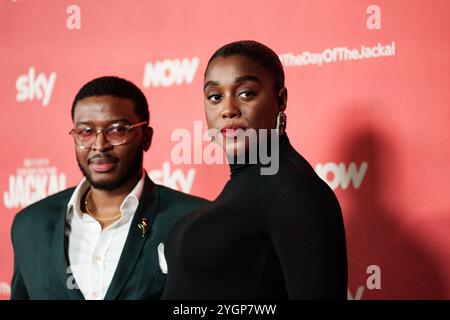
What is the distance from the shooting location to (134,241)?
163cm

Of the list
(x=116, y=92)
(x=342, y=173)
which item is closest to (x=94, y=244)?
(x=116, y=92)

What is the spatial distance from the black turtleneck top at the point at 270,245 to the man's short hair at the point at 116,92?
527 millimetres

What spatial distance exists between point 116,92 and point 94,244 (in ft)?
1.27

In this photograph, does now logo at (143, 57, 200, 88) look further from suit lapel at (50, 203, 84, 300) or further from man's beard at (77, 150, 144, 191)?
suit lapel at (50, 203, 84, 300)

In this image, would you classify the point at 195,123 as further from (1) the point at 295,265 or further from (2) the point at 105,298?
(1) the point at 295,265

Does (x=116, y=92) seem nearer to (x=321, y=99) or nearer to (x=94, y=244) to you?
(x=94, y=244)

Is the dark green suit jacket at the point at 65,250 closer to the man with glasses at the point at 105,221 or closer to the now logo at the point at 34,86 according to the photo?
A: the man with glasses at the point at 105,221

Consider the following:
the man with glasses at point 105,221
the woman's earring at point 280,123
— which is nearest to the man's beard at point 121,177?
the man with glasses at point 105,221

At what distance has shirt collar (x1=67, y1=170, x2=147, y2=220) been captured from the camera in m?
1.68

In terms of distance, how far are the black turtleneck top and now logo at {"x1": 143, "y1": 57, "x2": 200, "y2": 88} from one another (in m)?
0.97

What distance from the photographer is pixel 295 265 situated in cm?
121

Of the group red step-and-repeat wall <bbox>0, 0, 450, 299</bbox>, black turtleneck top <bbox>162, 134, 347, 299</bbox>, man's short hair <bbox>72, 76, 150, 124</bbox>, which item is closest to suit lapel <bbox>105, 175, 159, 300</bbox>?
man's short hair <bbox>72, 76, 150, 124</bbox>
